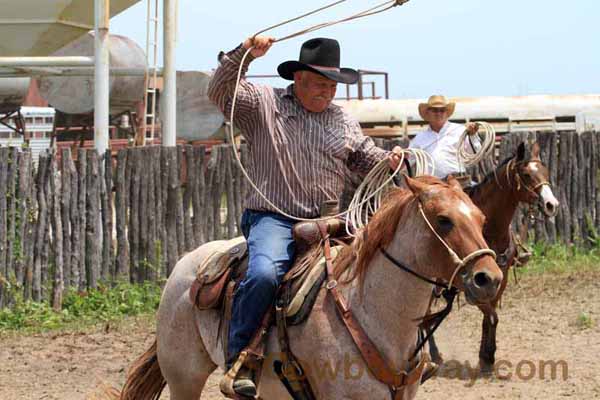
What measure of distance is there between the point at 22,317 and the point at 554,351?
5.03m

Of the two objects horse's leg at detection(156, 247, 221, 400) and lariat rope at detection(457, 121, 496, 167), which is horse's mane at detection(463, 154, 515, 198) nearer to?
lariat rope at detection(457, 121, 496, 167)

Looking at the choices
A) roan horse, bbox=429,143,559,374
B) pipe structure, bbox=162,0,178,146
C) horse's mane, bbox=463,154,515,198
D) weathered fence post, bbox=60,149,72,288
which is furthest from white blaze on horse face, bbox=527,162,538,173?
pipe structure, bbox=162,0,178,146

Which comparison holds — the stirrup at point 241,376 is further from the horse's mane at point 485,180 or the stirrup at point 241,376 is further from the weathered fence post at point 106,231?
the weathered fence post at point 106,231

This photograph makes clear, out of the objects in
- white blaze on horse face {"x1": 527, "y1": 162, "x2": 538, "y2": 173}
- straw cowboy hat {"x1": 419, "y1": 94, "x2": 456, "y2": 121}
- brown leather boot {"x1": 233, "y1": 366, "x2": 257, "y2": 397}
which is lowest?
brown leather boot {"x1": 233, "y1": 366, "x2": 257, "y2": 397}

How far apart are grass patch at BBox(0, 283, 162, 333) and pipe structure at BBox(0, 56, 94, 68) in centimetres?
272

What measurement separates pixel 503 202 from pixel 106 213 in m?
4.14

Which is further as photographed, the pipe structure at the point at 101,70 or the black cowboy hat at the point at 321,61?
the pipe structure at the point at 101,70

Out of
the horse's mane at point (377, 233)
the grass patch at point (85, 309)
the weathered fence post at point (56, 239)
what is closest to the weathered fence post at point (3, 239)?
the grass patch at point (85, 309)

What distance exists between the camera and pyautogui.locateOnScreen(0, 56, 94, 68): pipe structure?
1143 cm

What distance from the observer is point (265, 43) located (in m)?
5.13

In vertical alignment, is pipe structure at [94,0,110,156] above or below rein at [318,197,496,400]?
above

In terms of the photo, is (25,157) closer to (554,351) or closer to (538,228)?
(554,351)

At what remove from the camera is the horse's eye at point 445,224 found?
4.35 metres

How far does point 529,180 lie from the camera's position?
8500 mm
